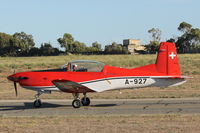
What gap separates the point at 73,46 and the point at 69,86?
359 ft

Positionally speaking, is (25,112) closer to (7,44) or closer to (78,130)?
(78,130)

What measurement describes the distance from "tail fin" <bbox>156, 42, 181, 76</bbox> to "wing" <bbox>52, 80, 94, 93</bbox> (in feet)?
10.00

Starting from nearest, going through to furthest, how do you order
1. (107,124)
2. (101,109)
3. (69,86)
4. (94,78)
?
(107,124) < (101,109) < (69,86) < (94,78)

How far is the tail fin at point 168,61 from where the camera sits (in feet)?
52.5

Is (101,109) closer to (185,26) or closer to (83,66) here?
(83,66)

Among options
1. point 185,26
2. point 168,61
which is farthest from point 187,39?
point 168,61

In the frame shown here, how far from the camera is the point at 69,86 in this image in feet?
50.9

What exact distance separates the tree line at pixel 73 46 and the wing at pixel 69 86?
7884cm

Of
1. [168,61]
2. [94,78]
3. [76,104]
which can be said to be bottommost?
[76,104]

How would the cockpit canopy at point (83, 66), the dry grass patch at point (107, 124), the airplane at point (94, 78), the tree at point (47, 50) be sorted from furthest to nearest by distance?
the tree at point (47, 50) → the cockpit canopy at point (83, 66) → the airplane at point (94, 78) → the dry grass patch at point (107, 124)

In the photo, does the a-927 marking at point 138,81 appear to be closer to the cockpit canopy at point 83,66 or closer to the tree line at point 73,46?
the cockpit canopy at point 83,66

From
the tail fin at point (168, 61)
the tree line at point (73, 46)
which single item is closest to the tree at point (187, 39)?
the tree line at point (73, 46)

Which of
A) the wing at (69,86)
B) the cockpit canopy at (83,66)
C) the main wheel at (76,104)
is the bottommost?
the main wheel at (76,104)

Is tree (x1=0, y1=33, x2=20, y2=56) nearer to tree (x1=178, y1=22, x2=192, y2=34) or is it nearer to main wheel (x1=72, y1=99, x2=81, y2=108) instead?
tree (x1=178, y1=22, x2=192, y2=34)
